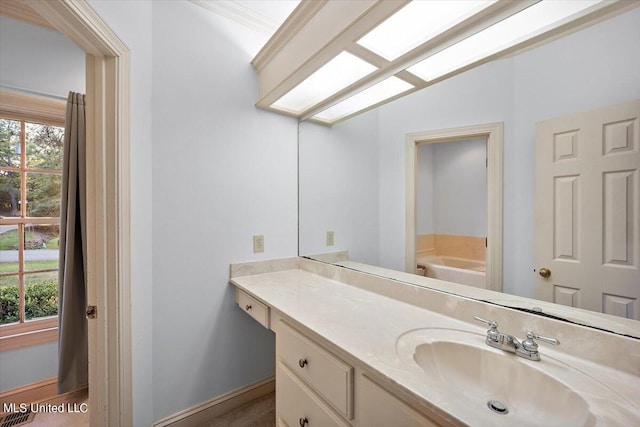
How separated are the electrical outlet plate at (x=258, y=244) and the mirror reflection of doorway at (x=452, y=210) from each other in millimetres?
1036

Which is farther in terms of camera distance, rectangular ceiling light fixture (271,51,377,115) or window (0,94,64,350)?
window (0,94,64,350)

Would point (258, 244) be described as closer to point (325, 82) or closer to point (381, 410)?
point (325, 82)

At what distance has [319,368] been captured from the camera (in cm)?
92

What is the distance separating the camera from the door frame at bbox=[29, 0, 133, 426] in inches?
43.1

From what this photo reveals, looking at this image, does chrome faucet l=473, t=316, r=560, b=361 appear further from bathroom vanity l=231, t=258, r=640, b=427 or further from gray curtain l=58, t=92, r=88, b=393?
gray curtain l=58, t=92, r=88, b=393

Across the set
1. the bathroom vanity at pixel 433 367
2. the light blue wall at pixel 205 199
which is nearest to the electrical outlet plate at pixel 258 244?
the light blue wall at pixel 205 199

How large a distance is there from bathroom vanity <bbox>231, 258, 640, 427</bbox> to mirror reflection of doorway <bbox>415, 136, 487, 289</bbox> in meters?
0.12

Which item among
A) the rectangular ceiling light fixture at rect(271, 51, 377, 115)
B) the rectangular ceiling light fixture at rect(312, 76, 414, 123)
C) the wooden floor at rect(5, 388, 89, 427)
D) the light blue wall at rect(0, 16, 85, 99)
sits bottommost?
the wooden floor at rect(5, 388, 89, 427)

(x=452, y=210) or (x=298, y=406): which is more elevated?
(x=452, y=210)

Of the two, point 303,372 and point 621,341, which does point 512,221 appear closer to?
point 621,341

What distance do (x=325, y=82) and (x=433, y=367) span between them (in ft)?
4.78

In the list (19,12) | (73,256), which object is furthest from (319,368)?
(19,12)

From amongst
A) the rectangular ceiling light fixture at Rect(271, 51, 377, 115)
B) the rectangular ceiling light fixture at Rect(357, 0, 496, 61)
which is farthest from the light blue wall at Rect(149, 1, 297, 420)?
the rectangular ceiling light fixture at Rect(357, 0, 496, 61)

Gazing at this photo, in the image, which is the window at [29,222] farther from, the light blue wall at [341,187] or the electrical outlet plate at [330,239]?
the electrical outlet plate at [330,239]
